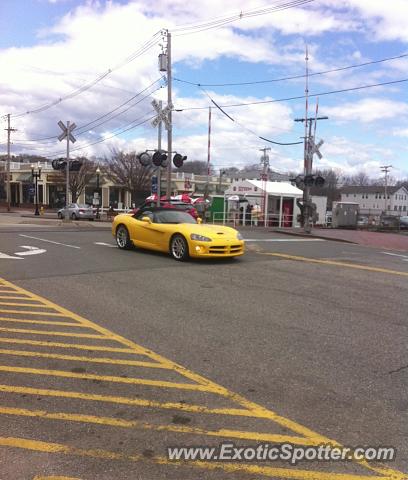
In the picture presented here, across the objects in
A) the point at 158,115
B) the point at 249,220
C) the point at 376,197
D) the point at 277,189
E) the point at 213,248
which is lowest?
the point at 249,220

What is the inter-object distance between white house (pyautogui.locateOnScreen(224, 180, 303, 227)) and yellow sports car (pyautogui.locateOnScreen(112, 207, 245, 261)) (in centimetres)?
1757

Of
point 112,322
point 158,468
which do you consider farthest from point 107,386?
point 112,322

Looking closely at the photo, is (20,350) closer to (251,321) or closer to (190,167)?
(251,321)

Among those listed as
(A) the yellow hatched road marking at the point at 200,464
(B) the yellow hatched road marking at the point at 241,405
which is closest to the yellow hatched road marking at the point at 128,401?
(B) the yellow hatched road marking at the point at 241,405

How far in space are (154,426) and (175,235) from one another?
824cm

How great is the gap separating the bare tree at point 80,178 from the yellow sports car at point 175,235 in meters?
52.9

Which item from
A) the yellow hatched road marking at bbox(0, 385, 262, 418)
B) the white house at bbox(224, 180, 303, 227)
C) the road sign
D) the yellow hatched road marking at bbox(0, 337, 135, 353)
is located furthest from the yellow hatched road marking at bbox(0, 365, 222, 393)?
the white house at bbox(224, 180, 303, 227)

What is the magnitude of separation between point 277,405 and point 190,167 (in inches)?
3628

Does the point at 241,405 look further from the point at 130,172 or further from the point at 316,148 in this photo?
the point at 130,172

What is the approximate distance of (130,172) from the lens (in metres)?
62.7

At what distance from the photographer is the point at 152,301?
722 centimetres

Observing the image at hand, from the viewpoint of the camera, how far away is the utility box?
37312mm

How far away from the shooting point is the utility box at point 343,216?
1469 inches

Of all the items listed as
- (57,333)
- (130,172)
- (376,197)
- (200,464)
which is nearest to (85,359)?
(57,333)
